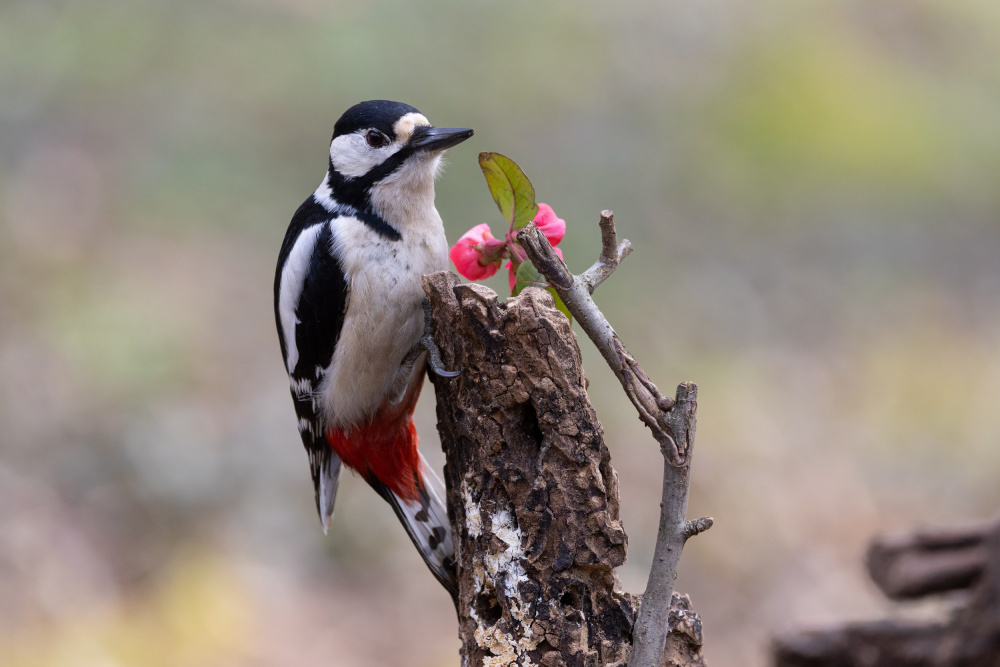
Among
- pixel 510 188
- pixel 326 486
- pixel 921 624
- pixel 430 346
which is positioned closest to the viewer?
pixel 510 188

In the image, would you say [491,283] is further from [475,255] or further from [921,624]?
[475,255]

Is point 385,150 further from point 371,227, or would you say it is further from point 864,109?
point 864,109

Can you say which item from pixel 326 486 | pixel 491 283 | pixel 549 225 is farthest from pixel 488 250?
pixel 491 283

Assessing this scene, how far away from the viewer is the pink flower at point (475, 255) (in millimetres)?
1851

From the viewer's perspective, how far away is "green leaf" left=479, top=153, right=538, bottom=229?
1.64 meters

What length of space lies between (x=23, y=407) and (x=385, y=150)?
306cm

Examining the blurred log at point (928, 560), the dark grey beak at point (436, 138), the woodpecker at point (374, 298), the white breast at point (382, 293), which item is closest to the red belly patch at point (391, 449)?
the woodpecker at point (374, 298)

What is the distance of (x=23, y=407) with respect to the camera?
180 inches

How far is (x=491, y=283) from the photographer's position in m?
5.11

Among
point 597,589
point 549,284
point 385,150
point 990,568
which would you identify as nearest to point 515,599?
point 597,589

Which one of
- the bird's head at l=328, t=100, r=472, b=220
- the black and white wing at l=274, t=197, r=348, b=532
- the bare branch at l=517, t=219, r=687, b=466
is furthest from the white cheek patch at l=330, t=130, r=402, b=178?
the bare branch at l=517, t=219, r=687, b=466

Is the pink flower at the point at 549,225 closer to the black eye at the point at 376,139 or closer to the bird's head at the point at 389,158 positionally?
the bird's head at the point at 389,158

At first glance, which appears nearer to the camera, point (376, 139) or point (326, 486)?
point (376, 139)

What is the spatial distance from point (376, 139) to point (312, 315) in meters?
0.52
